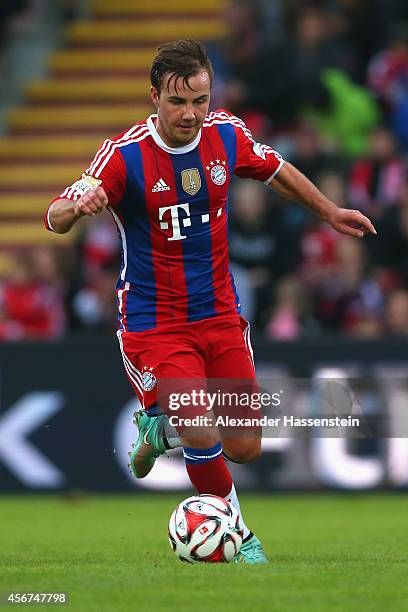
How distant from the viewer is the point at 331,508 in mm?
12312

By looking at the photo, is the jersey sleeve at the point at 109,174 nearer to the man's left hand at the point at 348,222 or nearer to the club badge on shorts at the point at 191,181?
the club badge on shorts at the point at 191,181

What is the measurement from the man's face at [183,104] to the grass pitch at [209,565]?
213 centimetres

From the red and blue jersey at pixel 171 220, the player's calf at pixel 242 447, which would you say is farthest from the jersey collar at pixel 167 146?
the player's calf at pixel 242 447

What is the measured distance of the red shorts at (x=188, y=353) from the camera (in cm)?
765

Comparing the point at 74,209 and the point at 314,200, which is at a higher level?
the point at 74,209

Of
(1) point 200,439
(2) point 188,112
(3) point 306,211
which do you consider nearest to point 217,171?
(2) point 188,112

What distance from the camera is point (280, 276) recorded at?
14281 mm

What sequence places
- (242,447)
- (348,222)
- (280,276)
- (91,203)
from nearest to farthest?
(91,203) < (242,447) < (348,222) < (280,276)

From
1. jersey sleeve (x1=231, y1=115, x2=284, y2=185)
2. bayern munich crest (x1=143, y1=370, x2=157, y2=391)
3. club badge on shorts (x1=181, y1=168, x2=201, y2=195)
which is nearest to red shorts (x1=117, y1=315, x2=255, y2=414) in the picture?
bayern munich crest (x1=143, y1=370, x2=157, y2=391)

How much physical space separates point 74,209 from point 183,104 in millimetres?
822

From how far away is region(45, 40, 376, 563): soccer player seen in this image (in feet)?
24.7

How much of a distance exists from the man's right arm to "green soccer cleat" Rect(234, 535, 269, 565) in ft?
5.96

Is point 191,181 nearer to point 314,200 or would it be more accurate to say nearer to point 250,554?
point 314,200

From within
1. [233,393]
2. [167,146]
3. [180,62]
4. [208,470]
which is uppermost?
[180,62]
